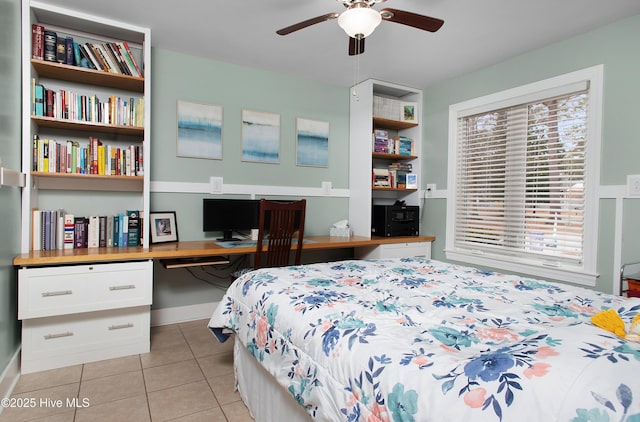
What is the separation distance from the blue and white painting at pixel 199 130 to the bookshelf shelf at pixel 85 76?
410mm

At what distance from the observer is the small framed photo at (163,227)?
2947 millimetres

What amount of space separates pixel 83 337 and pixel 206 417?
3.85ft

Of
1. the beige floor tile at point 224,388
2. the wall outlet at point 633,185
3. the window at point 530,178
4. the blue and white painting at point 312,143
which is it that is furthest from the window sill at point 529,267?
the beige floor tile at point 224,388

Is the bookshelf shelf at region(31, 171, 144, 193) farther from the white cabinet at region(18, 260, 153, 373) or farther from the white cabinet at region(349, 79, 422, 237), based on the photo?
the white cabinet at region(349, 79, 422, 237)

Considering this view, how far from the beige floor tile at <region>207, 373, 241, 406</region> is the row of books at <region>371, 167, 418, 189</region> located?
242 cm

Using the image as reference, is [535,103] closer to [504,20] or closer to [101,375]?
[504,20]

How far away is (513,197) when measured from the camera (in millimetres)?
3225

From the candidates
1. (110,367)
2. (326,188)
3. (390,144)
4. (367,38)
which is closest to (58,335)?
(110,367)

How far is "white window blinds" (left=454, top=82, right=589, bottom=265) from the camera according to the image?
278 centimetres

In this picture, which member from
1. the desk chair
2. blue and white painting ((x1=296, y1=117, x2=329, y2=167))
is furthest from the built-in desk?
blue and white painting ((x1=296, y1=117, x2=329, y2=167))

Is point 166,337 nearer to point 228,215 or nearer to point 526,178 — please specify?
point 228,215

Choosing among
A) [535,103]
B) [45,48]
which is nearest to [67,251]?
[45,48]

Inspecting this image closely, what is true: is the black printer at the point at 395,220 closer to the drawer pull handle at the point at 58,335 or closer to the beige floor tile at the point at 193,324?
the beige floor tile at the point at 193,324

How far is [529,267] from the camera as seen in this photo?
9.96ft
